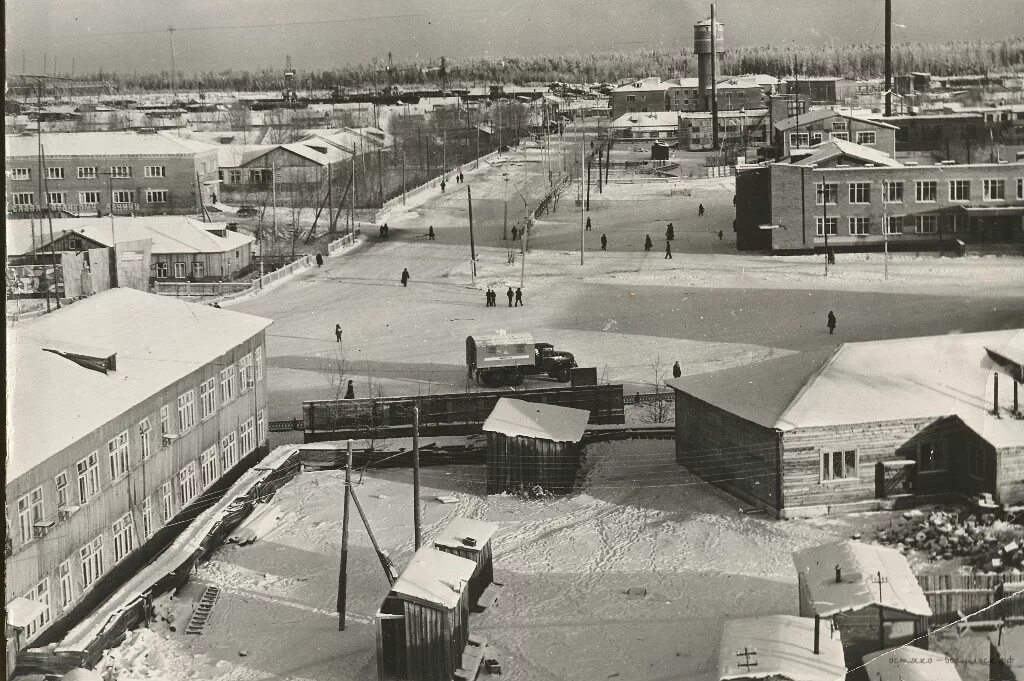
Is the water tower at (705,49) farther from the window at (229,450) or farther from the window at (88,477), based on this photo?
the window at (88,477)

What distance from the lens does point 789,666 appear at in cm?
629

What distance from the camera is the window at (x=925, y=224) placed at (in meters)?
20.9

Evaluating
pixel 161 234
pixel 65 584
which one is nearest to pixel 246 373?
pixel 65 584

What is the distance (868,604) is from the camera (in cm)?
679

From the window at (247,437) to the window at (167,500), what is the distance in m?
1.65

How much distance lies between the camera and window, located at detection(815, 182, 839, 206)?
864 inches

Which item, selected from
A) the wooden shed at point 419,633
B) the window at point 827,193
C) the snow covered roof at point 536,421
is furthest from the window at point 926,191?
the wooden shed at point 419,633

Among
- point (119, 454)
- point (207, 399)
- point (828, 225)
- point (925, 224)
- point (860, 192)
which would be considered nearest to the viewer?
point (119, 454)

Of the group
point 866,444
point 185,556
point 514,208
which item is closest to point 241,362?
point 185,556

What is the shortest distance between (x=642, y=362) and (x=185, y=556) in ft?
23.2

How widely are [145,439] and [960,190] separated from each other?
1535 centimetres

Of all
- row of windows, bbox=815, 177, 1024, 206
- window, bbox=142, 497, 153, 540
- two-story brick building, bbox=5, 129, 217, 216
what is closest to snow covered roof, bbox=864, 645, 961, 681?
window, bbox=142, 497, 153, 540

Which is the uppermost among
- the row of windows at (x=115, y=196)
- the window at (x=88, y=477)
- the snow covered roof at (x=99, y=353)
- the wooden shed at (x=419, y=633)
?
the row of windows at (x=115, y=196)

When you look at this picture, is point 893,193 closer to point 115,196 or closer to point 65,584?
point 65,584
